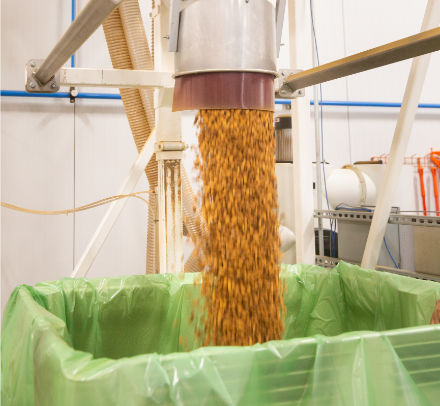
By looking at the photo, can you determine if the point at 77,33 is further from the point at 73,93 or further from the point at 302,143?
the point at 73,93

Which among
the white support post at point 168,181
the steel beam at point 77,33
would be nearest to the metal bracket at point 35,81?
the steel beam at point 77,33

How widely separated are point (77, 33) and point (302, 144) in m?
1.10

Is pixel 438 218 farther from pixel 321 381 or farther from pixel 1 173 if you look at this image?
pixel 1 173

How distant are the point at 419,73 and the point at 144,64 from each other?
0.98 metres

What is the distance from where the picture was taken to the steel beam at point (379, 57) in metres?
0.88

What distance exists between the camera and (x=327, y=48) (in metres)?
3.77

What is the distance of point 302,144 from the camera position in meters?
1.83

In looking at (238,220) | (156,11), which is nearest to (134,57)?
(156,11)

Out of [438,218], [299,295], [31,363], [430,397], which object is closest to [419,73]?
[438,218]

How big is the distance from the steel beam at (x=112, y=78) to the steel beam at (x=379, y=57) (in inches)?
15.7

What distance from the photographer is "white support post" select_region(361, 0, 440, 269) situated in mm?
1460

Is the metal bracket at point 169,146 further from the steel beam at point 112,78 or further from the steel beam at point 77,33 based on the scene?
the steel beam at point 77,33

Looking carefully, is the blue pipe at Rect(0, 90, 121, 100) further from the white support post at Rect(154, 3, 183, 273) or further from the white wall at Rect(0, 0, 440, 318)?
the white support post at Rect(154, 3, 183, 273)

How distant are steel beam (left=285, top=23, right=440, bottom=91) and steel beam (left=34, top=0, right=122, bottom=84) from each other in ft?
1.81
